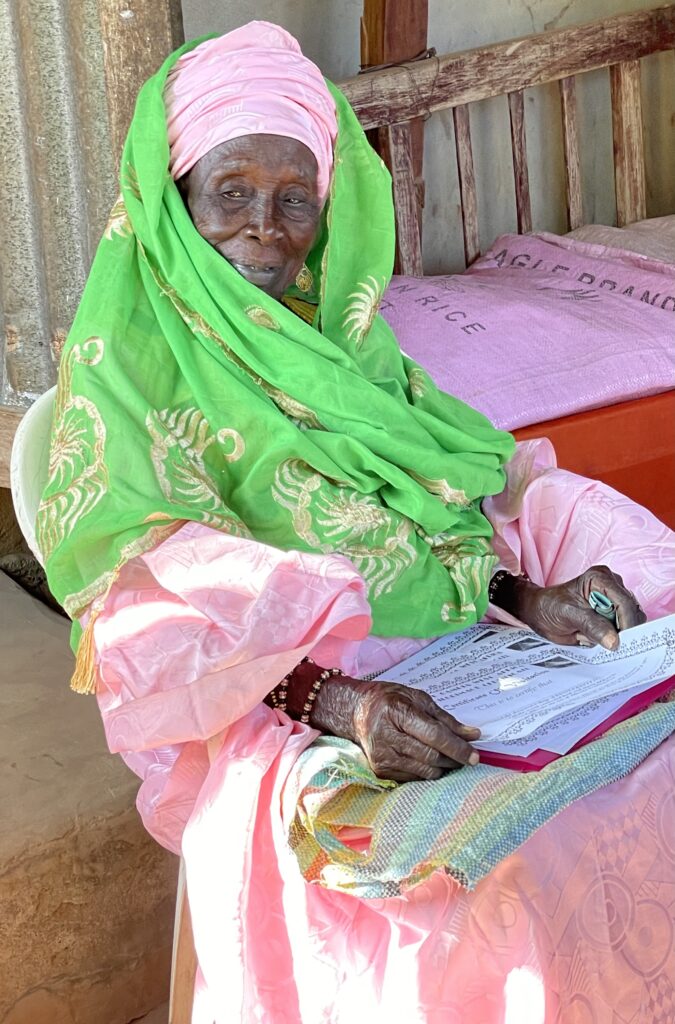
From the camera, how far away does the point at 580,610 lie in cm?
164

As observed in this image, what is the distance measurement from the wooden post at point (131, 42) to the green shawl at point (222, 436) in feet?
1.71

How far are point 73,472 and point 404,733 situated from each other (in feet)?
1.66

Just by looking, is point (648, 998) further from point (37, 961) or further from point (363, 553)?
point (37, 961)

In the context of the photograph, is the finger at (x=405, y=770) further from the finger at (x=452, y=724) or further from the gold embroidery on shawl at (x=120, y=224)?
the gold embroidery on shawl at (x=120, y=224)

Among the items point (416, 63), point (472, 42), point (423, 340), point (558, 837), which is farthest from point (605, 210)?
point (558, 837)

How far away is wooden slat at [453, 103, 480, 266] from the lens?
355 cm

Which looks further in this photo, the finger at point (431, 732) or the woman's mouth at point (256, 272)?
the woman's mouth at point (256, 272)

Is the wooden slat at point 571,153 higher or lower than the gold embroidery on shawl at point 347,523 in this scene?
higher

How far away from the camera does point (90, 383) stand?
1531mm

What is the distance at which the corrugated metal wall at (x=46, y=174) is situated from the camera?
7.50ft

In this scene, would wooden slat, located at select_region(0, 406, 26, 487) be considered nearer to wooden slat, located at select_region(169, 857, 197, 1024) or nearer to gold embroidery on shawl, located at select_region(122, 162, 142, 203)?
gold embroidery on shawl, located at select_region(122, 162, 142, 203)

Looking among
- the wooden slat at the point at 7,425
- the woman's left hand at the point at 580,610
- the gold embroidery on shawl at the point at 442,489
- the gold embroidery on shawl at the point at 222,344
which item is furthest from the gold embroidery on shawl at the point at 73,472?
the wooden slat at the point at 7,425

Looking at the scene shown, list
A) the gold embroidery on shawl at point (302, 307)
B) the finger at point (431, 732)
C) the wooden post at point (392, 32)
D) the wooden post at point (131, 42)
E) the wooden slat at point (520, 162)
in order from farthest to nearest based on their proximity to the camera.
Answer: the wooden slat at point (520, 162) < the wooden post at point (392, 32) < the wooden post at point (131, 42) < the gold embroidery on shawl at point (302, 307) < the finger at point (431, 732)

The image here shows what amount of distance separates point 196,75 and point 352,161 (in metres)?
0.28
